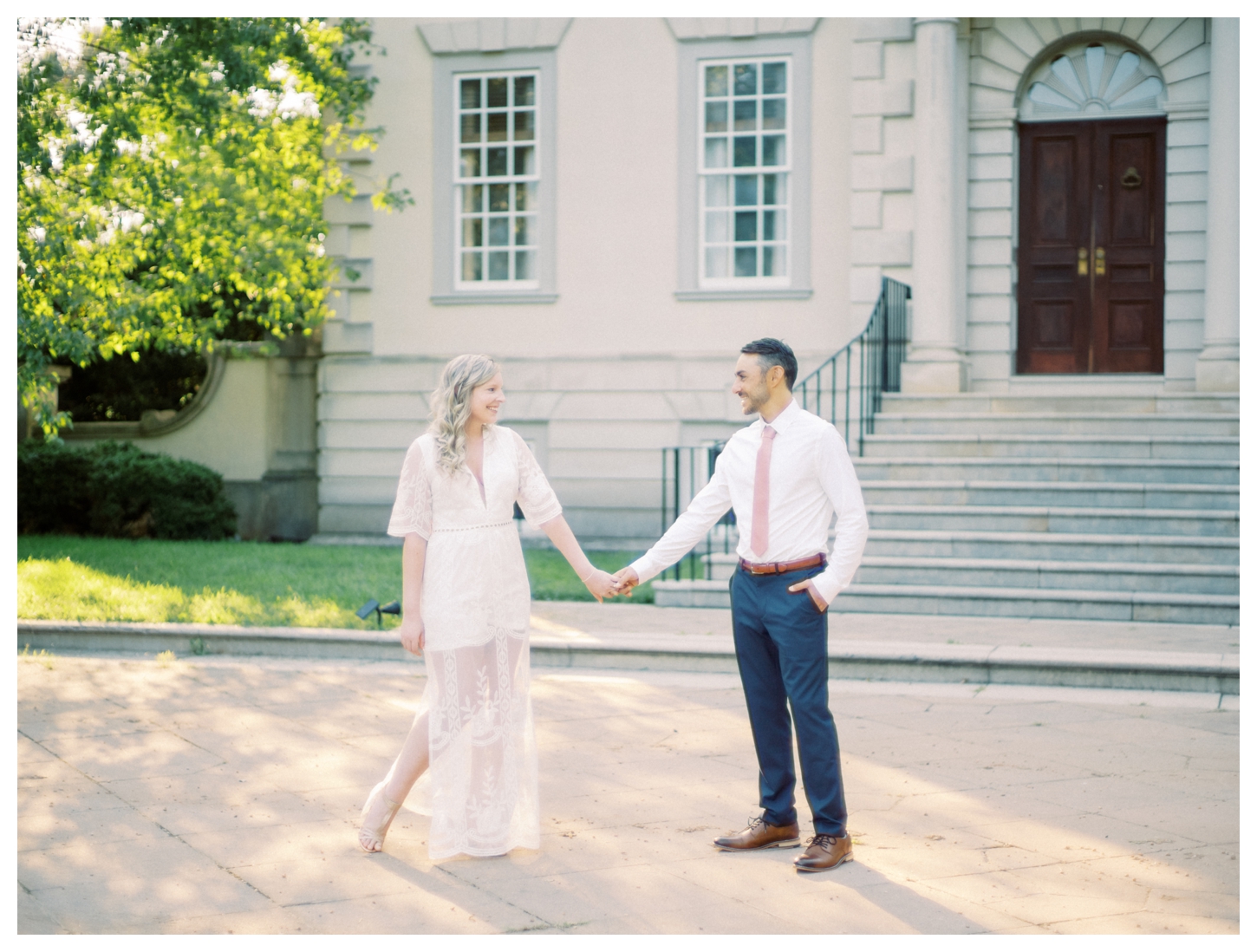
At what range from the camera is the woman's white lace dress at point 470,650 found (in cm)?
470

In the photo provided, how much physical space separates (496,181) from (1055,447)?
23.2 ft

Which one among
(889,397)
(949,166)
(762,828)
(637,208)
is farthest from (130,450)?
(762,828)

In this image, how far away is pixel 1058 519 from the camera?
10.5 meters

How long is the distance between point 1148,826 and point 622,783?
2124mm

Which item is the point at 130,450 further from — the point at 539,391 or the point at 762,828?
the point at 762,828

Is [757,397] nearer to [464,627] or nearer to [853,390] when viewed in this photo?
[464,627]

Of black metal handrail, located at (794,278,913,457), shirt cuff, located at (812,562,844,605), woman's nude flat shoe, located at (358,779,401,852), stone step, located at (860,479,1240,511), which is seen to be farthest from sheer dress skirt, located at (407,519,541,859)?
black metal handrail, located at (794,278,913,457)

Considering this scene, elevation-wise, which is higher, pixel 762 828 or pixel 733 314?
pixel 733 314

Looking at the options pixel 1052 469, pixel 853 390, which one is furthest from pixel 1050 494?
pixel 853 390

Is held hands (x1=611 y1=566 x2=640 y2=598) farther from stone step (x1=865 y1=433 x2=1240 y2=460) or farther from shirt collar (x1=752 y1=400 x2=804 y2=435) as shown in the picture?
stone step (x1=865 y1=433 x2=1240 y2=460)

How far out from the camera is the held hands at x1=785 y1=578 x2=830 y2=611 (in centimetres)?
452

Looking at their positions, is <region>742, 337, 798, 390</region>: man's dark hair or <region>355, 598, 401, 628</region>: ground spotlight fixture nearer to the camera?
<region>742, 337, 798, 390</region>: man's dark hair

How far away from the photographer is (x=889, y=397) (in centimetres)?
1253

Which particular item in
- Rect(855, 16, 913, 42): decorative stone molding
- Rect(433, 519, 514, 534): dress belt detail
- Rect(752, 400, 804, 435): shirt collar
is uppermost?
Rect(855, 16, 913, 42): decorative stone molding
